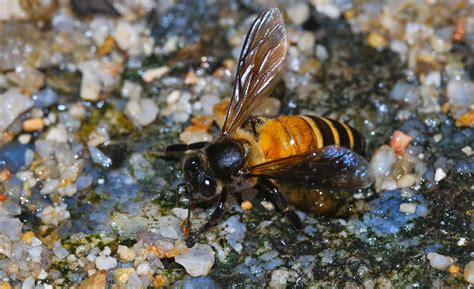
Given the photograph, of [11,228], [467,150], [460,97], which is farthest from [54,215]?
[460,97]

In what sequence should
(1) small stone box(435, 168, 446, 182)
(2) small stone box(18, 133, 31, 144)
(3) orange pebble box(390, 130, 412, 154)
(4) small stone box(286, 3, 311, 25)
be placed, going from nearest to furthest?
(1) small stone box(435, 168, 446, 182)
(3) orange pebble box(390, 130, 412, 154)
(2) small stone box(18, 133, 31, 144)
(4) small stone box(286, 3, 311, 25)

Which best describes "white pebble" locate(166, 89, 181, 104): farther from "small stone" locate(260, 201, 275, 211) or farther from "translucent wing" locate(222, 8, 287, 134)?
"small stone" locate(260, 201, 275, 211)

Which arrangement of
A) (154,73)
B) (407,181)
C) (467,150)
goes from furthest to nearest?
1. (154,73)
2. (467,150)
3. (407,181)

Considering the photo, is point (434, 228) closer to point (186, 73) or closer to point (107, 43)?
point (186, 73)

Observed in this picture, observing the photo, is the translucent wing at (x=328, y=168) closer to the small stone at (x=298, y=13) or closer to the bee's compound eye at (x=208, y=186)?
the bee's compound eye at (x=208, y=186)

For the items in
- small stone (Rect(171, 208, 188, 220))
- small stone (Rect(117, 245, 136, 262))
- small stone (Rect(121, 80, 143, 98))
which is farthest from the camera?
small stone (Rect(121, 80, 143, 98))

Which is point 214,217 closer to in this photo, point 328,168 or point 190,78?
point 328,168

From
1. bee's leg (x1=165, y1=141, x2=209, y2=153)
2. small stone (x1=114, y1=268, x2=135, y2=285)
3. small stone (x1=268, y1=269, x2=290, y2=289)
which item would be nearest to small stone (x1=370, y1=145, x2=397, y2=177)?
small stone (x1=268, y1=269, x2=290, y2=289)
